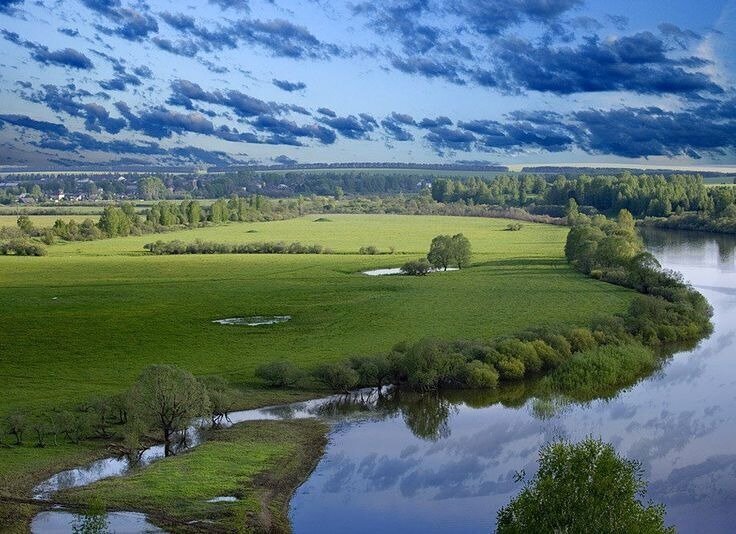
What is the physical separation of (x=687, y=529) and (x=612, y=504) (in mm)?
8463

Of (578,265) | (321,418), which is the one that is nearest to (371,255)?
(578,265)

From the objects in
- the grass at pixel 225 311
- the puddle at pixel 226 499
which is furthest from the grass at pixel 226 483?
the grass at pixel 225 311

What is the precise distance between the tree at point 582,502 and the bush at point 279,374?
26.1m

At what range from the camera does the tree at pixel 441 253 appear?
104125mm

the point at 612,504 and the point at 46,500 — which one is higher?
the point at 612,504

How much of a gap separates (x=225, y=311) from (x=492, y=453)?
38.3 metres

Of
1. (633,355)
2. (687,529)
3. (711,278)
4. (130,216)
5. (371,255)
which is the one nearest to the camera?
(687,529)

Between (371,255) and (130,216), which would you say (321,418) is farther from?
(130,216)

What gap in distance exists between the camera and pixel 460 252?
106 metres

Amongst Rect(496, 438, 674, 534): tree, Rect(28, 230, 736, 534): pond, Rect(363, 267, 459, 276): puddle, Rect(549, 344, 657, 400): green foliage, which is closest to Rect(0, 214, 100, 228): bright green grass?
Rect(363, 267, 459, 276): puddle

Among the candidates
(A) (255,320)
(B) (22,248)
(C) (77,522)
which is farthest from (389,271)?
(C) (77,522)

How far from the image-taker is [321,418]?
44781mm

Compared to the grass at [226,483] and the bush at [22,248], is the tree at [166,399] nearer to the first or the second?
the grass at [226,483]

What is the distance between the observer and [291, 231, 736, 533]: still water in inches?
1286
